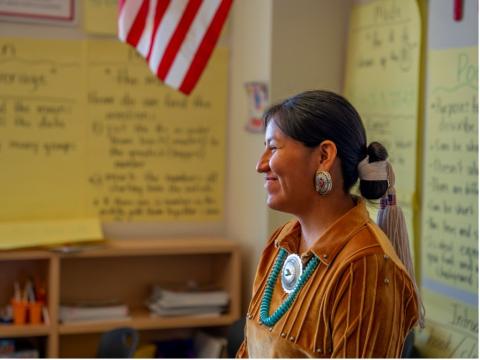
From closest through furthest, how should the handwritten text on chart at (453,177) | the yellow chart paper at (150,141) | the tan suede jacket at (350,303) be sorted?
1. the tan suede jacket at (350,303)
2. the handwritten text on chart at (453,177)
3. the yellow chart paper at (150,141)

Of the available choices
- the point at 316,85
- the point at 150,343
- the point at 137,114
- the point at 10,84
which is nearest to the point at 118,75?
the point at 137,114

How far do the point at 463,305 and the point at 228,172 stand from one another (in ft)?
4.17

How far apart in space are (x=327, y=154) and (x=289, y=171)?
9 centimetres

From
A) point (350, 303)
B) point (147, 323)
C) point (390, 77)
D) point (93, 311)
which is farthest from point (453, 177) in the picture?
point (93, 311)

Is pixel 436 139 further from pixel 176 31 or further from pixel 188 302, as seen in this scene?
pixel 188 302

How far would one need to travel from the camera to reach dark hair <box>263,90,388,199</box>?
1.57 m

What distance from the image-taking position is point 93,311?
9.75ft

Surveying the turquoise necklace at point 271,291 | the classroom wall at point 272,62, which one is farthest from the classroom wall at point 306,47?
the turquoise necklace at point 271,291

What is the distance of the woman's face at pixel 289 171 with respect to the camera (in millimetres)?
1591

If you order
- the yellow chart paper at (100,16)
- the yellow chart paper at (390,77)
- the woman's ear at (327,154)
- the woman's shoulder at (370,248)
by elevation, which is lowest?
the woman's shoulder at (370,248)

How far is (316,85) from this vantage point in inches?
116

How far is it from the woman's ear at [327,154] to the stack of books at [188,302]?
161cm

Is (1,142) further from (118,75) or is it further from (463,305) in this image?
(463,305)

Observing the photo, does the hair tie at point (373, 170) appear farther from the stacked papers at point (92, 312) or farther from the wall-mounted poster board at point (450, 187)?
the stacked papers at point (92, 312)
